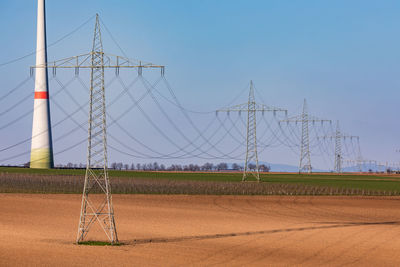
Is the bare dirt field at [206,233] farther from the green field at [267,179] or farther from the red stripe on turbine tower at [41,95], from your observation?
the red stripe on turbine tower at [41,95]

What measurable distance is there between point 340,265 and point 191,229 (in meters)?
15.1

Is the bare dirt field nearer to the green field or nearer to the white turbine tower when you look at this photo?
the green field

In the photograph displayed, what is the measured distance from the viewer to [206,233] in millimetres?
39031

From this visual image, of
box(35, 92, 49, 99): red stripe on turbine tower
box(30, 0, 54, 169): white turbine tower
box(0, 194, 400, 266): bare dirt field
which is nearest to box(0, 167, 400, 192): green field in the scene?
box(30, 0, 54, 169): white turbine tower

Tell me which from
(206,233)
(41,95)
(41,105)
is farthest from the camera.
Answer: (41,95)

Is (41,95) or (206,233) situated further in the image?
(41,95)

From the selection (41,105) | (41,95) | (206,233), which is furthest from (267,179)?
(206,233)

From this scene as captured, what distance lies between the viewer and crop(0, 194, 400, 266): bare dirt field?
2838cm

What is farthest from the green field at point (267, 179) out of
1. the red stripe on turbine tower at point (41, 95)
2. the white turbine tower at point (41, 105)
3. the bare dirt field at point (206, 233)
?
the bare dirt field at point (206, 233)

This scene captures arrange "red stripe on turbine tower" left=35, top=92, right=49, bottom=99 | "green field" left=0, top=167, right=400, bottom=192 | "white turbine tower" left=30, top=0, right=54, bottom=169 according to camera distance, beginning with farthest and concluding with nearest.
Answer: "red stripe on turbine tower" left=35, top=92, right=49, bottom=99, "white turbine tower" left=30, top=0, right=54, bottom=169, "green field" left=0, top=167, right=400, bottom=192

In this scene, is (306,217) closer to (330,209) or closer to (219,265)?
(330,209)

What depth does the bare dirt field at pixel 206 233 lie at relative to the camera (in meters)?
28.4

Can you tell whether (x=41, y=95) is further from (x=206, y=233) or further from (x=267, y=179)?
(x=206, y=233)

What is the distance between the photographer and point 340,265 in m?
27.8
